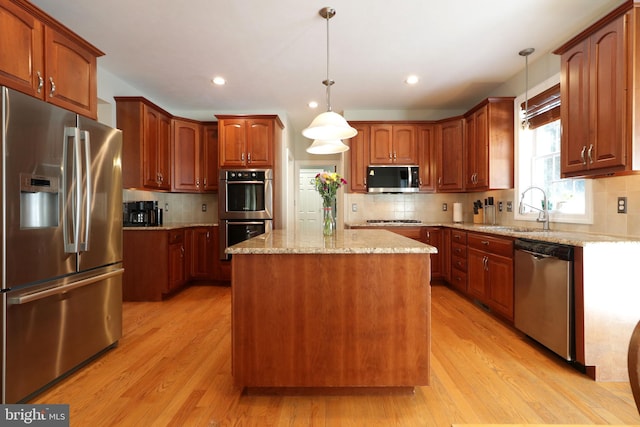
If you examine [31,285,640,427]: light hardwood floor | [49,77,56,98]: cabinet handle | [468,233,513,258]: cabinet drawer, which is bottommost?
[31,285,640,427]: light hardwood floor

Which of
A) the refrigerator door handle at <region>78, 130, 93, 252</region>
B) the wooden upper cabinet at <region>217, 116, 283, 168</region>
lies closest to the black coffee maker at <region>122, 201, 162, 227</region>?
the wooden upper cabinet at <region>217, 116, 283, 168</region>

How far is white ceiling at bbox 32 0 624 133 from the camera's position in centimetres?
250

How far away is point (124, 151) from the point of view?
12.6 feet

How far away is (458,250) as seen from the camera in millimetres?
4039

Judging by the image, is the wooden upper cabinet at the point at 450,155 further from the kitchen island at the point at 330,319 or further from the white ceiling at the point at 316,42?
the kitchen island at the point at 330,319

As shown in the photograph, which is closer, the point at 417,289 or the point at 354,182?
the point at 417,289

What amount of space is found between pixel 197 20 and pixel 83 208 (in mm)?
1668

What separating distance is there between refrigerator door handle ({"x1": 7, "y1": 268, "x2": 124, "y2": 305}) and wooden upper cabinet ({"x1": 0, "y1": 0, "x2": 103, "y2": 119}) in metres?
1.11

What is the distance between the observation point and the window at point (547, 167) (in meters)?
2.94

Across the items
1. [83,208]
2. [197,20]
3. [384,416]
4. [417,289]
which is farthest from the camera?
[197,20]

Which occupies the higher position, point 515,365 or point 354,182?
point 354,182

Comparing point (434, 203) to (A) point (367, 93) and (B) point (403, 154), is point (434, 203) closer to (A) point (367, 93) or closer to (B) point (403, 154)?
(B) point (403, 154)

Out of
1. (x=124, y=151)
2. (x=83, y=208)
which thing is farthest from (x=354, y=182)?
(x=83, y=208)

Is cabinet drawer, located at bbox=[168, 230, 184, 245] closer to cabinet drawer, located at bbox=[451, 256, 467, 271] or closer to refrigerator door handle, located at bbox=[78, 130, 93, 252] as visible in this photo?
refrigerator door handle, located at bbox=[78, 130, 93, 252]
